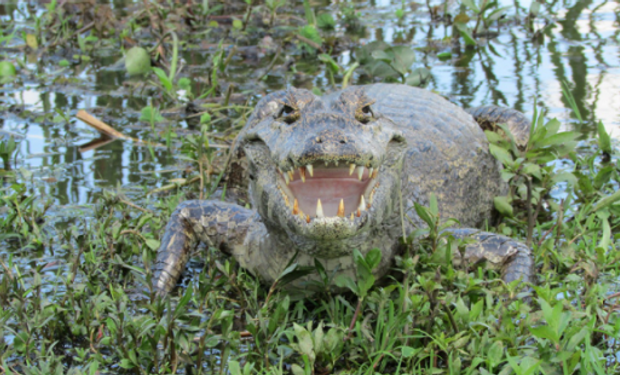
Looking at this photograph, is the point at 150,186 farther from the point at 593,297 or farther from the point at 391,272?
the point at 593,297

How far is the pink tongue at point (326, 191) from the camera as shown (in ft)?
9.05

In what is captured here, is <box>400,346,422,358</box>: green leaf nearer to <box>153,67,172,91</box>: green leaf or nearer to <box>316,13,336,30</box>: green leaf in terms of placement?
<box>153,67,172,91</box>: green leaf

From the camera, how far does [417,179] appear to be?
3.82 meters

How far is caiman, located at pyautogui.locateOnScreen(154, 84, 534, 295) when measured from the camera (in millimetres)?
2568

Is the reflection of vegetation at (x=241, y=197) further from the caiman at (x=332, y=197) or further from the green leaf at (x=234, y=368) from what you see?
the caiman at (x=332, y=197)

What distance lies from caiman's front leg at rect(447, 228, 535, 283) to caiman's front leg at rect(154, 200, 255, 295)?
107cm

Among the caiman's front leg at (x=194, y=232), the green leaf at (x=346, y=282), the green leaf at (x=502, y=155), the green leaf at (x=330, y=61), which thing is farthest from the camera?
the green leaf at (x=330, y=61)

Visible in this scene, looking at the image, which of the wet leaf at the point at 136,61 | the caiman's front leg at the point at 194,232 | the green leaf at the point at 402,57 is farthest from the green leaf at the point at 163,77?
the caiman's front leg at the point at 194,232

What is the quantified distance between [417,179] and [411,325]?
4.38ft

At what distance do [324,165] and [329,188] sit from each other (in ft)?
0.58

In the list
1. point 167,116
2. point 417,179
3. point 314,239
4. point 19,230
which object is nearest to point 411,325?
point 314,239

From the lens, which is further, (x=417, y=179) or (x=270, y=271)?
(x=417, y=179)

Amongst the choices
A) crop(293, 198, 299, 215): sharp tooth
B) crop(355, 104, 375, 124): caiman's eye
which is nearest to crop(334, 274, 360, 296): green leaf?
crop(293, 198, 299, 215): sharp tooth

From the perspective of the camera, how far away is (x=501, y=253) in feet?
10.7
